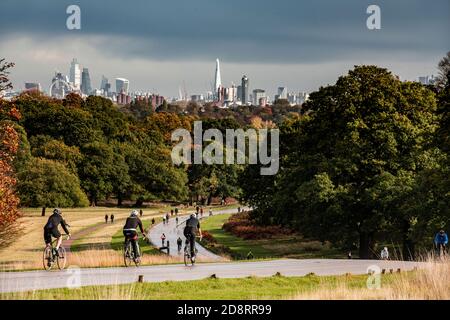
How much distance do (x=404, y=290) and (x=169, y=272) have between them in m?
7.66

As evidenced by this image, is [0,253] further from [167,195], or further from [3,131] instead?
[167,195]

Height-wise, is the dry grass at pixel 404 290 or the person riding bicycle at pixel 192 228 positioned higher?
the person riding bicycle at pixel 192 228

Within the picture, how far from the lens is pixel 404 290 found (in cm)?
1672

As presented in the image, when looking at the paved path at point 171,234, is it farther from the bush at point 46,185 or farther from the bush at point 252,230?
the bush at point 46,185

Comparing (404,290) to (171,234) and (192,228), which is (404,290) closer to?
(192,228)

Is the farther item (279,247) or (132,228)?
(279,247)

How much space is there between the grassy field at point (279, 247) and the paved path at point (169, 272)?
73.3 ft

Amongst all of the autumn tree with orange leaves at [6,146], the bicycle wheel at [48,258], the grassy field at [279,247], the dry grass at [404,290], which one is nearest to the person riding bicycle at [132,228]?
the bicycle wheel at [48,258]

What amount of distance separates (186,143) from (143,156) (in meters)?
19.5

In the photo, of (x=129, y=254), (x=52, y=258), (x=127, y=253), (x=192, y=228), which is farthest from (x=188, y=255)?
(x=52, y=258)

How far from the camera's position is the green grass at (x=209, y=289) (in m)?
16.0

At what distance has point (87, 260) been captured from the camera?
2520 cm

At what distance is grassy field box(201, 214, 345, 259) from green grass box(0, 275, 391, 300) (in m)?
28.1
